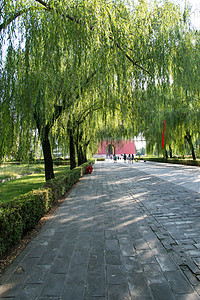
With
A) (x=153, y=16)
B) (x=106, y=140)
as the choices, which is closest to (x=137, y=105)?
(x=153, y=16)

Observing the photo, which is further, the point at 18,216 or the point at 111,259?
the point at 18,216

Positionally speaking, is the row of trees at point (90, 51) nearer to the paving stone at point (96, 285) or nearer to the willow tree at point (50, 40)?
the willow tree at point (50, 40)

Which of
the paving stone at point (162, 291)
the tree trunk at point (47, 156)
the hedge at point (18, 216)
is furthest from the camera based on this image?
the tree trunk at point (47, 156)

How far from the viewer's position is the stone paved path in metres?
2.14

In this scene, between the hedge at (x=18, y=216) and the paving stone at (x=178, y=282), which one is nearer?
the paving stone at (x=178, y=282)

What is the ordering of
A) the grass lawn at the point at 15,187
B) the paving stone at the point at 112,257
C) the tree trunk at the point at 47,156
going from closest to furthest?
the paving stone at the point at 112,257, the grass lawn at the point at 15,187, the tree trunk at the point at 47,156

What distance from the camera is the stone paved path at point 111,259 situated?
2139mm

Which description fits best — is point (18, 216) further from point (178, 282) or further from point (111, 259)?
point (178, 282)

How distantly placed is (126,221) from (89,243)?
1.32m

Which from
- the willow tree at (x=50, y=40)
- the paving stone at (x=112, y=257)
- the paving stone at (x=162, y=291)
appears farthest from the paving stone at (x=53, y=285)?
the willow tree at (x=50, y=40)

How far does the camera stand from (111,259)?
2799 millimetres

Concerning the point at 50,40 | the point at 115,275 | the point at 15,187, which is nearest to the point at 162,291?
the point at 115,275

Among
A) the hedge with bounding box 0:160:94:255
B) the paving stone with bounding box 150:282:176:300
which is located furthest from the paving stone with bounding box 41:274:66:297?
the paving stone with bounding box 150:282:176:300

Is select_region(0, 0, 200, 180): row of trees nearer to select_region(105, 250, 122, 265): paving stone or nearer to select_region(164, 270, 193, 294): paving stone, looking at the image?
select_region(105, 250, 122, 265): paving stone
